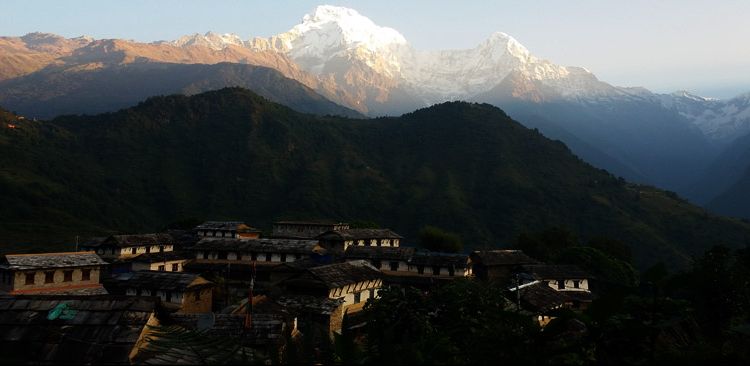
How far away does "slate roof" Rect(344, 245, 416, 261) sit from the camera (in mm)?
57719

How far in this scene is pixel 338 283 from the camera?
39500 mm

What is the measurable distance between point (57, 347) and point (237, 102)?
190 meters

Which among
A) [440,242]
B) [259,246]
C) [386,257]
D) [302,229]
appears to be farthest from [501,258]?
[302,229]

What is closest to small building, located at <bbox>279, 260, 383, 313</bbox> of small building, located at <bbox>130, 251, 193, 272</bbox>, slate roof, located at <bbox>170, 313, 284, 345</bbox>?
slate roof, located at <bbox>170, 313, 284, 345</bbox>

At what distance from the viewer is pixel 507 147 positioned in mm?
162750

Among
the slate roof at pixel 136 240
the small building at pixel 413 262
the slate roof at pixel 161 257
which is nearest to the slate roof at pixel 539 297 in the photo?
the small building at pixel 413 262

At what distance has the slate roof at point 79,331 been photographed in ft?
31.4

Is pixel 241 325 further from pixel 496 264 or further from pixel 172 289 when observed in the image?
pixel 496 264

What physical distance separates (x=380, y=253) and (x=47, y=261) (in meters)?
32.1

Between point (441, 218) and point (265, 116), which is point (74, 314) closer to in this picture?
point (441, 218)

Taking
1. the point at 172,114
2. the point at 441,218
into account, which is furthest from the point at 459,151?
the point at 172,114

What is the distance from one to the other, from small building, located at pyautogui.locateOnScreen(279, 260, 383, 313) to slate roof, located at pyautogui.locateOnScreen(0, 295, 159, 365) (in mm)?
27593

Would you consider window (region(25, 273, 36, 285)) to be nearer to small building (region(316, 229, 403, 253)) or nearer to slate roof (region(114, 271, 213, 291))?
slate roof (region(114, 271, 213, 291))

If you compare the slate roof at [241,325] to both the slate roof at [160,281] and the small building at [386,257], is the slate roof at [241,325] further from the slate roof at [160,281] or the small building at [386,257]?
the small building at [386,257]
